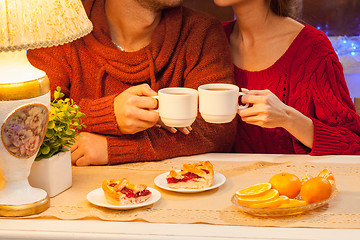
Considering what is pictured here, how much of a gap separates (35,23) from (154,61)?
749mm

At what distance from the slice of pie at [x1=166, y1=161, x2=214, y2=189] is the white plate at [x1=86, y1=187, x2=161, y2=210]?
2.7 inches

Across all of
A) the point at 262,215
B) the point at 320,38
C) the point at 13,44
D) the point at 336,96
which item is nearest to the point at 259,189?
the point at 262,215

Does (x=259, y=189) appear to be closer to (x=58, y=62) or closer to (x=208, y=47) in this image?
(x=208, y=47)

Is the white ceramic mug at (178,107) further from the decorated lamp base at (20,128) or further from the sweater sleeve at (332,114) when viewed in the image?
the sweater sleeve at (332,114)

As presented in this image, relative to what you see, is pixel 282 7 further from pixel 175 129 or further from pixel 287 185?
pixel 287 185

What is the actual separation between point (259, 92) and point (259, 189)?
0.38 meters

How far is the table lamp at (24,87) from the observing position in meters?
1.19

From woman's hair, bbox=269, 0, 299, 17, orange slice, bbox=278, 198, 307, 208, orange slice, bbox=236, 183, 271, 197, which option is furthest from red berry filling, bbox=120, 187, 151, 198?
woman's hair, bbox=269, 0, 299, 17

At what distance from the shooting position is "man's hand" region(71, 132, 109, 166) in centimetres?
168

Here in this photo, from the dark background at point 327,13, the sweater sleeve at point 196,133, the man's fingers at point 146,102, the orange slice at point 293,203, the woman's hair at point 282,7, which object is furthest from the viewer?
the dark background at point 327,13

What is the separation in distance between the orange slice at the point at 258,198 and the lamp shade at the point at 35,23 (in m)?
0.54

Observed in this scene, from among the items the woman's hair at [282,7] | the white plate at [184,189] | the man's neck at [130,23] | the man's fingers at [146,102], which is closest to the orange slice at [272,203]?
the white plate at [184,189]

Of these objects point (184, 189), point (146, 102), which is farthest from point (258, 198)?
point (146, 102)

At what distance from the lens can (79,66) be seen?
1.92 metres
